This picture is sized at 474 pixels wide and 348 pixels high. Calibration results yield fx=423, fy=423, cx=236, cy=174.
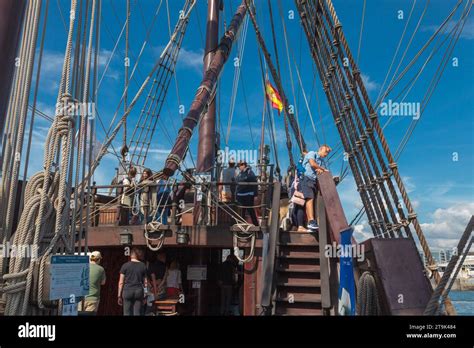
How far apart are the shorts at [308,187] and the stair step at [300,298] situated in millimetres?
1718

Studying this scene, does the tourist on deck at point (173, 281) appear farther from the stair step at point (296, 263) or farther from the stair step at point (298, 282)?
the stair step at point (298, 282)

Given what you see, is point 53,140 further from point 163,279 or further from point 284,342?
point 163,279

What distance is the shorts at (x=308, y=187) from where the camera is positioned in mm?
7070

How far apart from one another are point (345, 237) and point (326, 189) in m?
1.90

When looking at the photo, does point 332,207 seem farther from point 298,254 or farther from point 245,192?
point 245,192

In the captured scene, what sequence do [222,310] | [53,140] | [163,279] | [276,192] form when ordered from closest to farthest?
1. [53,140]
2. [276,192]
3. [163,279]
4. [222,310]

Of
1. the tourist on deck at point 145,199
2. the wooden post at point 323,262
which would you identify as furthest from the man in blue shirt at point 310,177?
the tourist on deck at point 145,199

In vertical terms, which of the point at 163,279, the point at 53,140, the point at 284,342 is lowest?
the point at 284,342

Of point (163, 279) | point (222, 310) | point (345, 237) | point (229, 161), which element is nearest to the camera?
point (345, 237)

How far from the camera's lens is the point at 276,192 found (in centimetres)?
694

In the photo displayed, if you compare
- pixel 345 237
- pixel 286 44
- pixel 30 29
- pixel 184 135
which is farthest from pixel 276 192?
pixel 286 44

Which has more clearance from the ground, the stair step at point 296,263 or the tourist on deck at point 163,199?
the tourist on deck at point 163,199

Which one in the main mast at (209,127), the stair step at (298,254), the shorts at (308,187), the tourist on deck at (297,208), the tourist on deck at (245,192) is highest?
the main mast at (209,127)

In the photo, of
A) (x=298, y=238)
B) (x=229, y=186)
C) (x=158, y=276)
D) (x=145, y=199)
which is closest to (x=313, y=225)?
(x=298, y=238)
